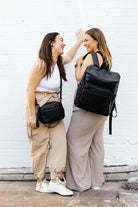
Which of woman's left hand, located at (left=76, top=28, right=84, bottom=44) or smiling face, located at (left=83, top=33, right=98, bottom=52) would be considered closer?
smiling face, located at (left=83, top=33, right=98, bottom=52)

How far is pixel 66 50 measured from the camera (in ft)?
11.8

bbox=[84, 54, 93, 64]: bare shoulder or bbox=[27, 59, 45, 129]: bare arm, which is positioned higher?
bbox=[84, 54, 93, 64]: bare shoulder

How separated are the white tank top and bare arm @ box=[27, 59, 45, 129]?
0.08 m

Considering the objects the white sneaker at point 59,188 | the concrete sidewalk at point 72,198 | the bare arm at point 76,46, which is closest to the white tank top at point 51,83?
the bare arm at point 76,46

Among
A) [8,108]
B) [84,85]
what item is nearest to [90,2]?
[84,85]

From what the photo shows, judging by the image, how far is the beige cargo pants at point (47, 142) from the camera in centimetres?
321

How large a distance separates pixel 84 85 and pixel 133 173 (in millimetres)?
1488

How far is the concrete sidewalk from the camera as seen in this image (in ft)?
9.86

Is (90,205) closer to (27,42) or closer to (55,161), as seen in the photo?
(55,161)

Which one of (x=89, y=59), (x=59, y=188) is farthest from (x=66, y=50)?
(x=59, y=188)

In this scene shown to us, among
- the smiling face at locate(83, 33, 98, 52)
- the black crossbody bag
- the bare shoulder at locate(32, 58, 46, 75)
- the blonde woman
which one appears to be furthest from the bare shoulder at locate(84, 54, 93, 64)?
the black crossbody bag

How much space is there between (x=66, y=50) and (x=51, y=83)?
0.67 m

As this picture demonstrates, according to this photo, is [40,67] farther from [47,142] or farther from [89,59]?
[47,142]

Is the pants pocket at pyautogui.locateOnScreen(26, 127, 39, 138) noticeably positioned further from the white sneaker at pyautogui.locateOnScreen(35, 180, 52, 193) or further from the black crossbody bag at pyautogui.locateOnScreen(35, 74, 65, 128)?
the white sneaker at pyautogui.locateOnScreen(35, 180, 52, 193)
